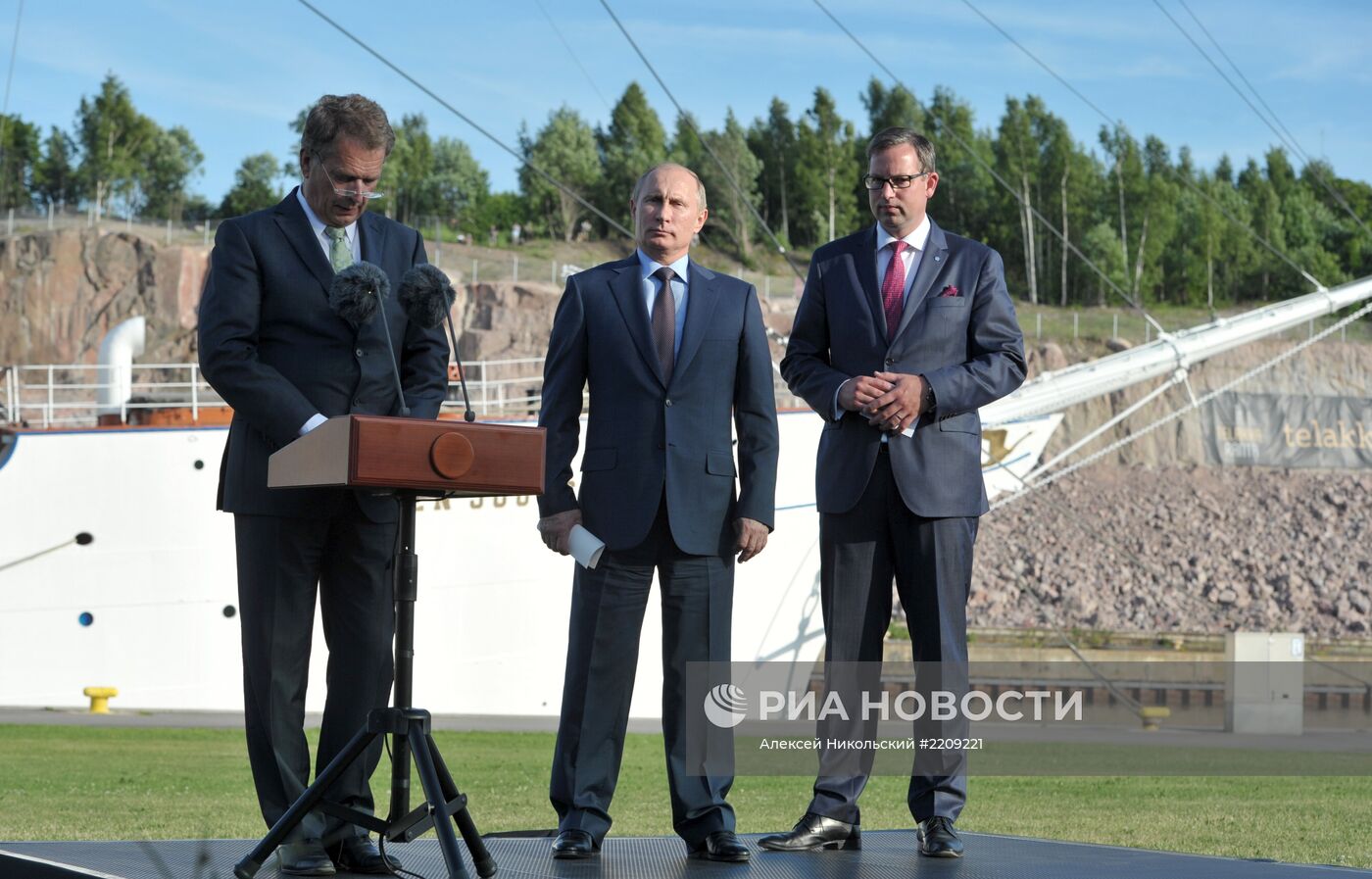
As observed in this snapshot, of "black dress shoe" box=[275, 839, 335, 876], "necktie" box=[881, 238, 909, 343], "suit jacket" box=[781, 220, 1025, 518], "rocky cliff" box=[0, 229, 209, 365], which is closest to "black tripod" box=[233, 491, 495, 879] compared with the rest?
"black dress shoe" box=[275, 839, 335, 876]

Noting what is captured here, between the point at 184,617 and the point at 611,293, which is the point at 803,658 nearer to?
the point at 184,617

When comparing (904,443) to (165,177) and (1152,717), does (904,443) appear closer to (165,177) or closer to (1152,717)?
(1152,717)

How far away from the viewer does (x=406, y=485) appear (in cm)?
331

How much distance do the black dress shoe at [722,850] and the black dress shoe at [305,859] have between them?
1.03 m

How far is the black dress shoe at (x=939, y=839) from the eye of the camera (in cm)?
426

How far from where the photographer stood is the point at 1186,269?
7550 centimetres

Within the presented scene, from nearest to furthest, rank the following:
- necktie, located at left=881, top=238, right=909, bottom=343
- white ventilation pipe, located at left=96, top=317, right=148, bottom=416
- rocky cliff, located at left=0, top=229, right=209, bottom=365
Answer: necktie, located at left=881, top=238, right=909, bottom=343
white ventilation pipe, located at left=96, top=317, right=148, bottom=416
rocky cliff, located at left=0, top=229, right=209, bottom=365

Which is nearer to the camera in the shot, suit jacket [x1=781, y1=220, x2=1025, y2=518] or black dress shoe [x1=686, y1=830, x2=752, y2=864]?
black dress shoe [x1=686, y1=830, x2=752, y2=864]

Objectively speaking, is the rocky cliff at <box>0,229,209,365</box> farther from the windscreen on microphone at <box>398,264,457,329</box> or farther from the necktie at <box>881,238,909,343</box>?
the windscreen on microphone at <box>398,264,457,329</box>

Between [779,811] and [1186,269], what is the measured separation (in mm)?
71209

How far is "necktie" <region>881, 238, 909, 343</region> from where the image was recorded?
467 centimetres

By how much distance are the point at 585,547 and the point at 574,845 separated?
80 centimetres

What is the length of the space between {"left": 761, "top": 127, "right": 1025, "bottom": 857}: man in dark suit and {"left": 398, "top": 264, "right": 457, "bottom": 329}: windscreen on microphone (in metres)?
1.35

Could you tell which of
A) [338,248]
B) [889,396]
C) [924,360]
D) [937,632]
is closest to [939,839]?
[937,632]
